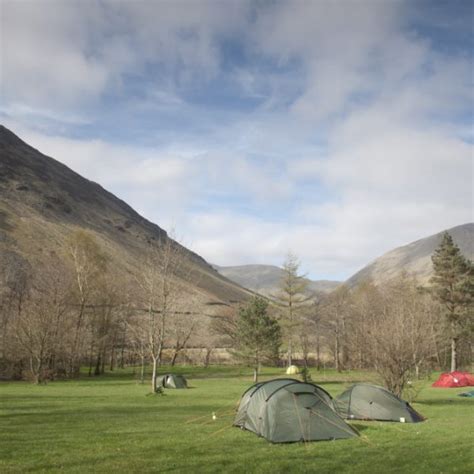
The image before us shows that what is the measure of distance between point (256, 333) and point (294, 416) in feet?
105

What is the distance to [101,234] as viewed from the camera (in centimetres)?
16100

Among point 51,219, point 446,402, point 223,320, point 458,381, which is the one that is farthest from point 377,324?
point 51,219

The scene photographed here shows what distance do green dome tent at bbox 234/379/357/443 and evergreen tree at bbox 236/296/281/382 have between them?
3060 centimetres

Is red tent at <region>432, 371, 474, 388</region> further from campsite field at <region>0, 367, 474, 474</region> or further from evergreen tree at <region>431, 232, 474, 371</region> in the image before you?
campsite field at <region>0, 367, 474, 474</region>

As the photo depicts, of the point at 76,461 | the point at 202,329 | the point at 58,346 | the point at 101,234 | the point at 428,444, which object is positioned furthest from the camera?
the point at 101,234

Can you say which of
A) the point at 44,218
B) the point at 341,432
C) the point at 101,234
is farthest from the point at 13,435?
the point at 101,234

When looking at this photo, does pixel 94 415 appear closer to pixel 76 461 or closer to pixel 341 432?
pixel 76 461

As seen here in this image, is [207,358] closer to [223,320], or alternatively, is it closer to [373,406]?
[223,320]

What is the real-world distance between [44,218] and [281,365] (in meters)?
90.5

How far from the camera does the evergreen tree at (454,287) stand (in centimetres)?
5753

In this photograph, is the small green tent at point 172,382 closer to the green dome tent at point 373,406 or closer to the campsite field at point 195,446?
the campsite field at point 195,446

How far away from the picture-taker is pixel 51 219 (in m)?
145

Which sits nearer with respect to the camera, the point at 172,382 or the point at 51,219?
the point at 172,382

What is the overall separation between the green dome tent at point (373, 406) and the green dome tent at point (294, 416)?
12.2 feet
